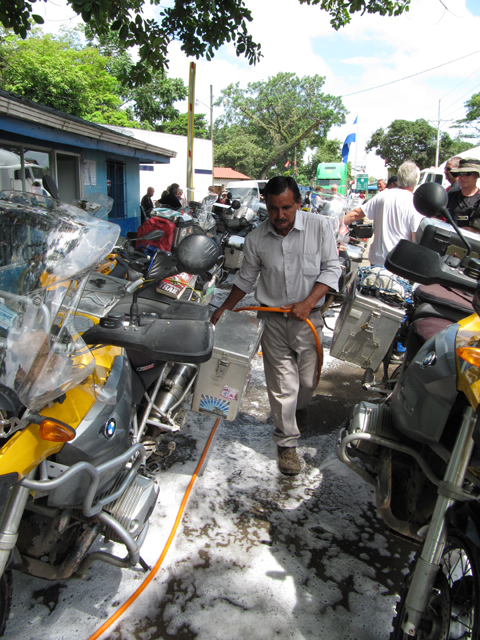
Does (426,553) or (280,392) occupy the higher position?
(426,553)

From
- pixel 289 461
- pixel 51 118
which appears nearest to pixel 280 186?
pixel 289 461

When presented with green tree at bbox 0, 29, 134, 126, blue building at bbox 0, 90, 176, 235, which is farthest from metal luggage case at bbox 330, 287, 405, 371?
green tree at bbox 0, 29, 134, 126

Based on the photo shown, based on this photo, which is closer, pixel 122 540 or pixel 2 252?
pixel 2 252

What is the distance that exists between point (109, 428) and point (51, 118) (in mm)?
7019

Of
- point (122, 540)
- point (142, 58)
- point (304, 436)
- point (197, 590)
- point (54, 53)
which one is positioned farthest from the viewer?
point (54, 53)

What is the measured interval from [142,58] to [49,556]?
4.14 m

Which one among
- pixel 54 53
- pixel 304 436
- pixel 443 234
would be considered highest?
pixel 54 53

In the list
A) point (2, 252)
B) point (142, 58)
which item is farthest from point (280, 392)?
point (142, 58)

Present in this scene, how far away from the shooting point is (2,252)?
1.48 m

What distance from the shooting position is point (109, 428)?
158cm

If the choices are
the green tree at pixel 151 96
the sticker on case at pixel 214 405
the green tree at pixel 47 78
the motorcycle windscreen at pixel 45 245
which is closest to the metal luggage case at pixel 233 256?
the sticker on case at pixel 214 405

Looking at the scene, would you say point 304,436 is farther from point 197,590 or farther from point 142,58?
point 142,58

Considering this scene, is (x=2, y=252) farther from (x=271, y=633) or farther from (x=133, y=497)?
(x=271, y=633)

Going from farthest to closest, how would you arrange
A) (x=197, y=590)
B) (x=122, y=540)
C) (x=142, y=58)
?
(x=142, y=58) < (x=197, y=590) < (x=122, y=540)
